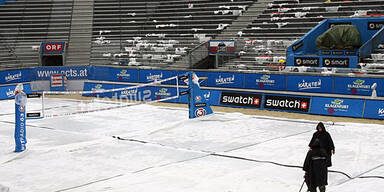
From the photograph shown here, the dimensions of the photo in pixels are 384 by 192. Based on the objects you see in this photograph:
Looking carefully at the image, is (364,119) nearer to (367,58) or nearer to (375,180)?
(367,58)

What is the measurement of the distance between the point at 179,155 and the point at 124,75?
676 inches

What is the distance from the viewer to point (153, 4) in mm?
40156

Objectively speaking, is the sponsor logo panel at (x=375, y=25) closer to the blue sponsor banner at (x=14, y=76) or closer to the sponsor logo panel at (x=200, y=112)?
the sponsor logo panel at (x=200, y=112)

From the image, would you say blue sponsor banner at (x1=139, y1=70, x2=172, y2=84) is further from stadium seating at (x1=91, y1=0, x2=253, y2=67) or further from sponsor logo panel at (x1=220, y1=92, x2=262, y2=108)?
sponsor logo panel at (x1=220, y1=92, x2=262, y2=108)

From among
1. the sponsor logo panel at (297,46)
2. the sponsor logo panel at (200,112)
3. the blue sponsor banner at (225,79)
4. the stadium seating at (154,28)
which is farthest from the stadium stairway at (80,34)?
the sponsor logo panel at (200,112)

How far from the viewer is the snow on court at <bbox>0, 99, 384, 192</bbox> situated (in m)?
11.4

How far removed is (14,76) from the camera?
3117cm

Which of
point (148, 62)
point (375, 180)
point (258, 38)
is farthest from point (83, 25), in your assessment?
point (375, 180)

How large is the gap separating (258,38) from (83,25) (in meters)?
16.1

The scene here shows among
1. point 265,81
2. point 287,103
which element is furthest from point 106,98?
point 287,103

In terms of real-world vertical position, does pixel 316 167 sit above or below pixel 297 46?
below

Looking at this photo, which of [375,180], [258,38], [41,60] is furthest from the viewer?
[41,60]

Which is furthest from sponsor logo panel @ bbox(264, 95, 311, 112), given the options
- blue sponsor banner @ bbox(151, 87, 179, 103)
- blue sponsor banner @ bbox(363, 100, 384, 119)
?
blue sponsor banner @ bbox(151, 87, 179, 103)

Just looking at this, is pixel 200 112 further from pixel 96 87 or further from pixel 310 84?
pixel 96 87
